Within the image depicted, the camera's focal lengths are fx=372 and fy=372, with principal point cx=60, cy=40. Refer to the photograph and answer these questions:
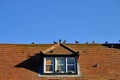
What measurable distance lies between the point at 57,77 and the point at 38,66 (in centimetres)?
252

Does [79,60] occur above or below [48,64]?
above

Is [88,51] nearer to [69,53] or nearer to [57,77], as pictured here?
[69,53]

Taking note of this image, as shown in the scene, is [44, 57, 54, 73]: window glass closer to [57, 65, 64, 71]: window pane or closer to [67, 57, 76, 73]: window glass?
[57, 65, 64, 71]: window pane

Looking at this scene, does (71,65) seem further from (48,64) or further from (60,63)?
(48,64)

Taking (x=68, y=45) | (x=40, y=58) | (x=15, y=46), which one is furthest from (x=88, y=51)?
(x=15, y=46)

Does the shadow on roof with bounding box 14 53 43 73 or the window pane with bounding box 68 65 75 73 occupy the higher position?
the shadow on roof with bounding box 14 53 43 73

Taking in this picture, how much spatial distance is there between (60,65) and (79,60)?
2436 millimetres

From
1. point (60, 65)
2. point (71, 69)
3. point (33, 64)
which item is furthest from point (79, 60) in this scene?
point (33, 64)

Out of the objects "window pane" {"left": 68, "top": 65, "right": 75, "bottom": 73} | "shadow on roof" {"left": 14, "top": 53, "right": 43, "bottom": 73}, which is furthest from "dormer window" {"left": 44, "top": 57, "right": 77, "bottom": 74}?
"shadow on roof" {"left": 14, "top": 53, "right": 43, "bottom": 73}

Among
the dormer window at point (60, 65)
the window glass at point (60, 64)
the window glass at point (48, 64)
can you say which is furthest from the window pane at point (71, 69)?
the window glass at point (48, 64)

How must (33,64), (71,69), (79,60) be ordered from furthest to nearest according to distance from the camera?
(79,60), (33,64), (71,69)

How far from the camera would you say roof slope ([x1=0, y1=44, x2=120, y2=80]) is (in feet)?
105

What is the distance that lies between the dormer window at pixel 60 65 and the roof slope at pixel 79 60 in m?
0.89

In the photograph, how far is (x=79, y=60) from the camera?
34.8 m
